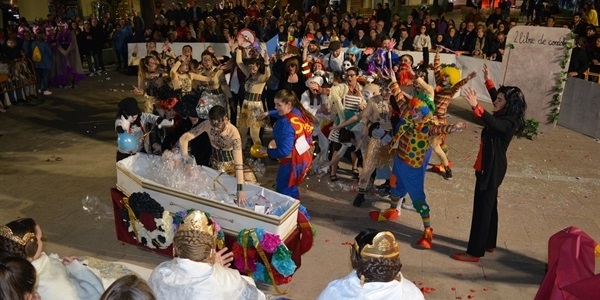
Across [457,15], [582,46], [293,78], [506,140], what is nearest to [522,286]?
[506,140]

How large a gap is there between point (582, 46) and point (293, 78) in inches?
265

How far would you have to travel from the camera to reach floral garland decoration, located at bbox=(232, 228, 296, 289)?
532 centimetres

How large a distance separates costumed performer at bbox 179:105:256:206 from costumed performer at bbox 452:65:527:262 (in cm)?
253

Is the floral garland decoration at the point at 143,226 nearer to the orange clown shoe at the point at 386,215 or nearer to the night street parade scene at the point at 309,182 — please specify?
the night street parade scene at the point at 309,182

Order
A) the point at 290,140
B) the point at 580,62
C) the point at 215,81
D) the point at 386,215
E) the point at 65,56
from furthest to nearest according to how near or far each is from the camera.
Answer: the point at 65,56
the point at 580,62
the point at 215,81
the point at 386,215
the point at 290,140

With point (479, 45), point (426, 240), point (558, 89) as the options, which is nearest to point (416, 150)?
point (426, 240)

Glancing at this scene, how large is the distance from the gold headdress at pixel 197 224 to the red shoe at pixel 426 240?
3.36 metres

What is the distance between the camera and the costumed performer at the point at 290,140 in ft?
20.6

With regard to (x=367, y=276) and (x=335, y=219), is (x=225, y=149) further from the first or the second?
(x=367, y=276)

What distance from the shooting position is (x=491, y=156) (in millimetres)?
5820

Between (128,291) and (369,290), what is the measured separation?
4.39 ft

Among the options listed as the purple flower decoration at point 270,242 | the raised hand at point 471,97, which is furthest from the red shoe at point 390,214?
the purple flower decoration at point 270,242

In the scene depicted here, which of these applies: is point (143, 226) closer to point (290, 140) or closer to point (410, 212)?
point (290, 140)

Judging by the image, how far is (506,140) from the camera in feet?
19.0
